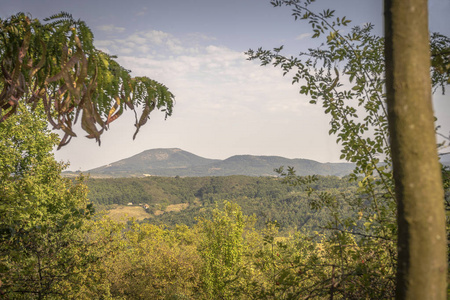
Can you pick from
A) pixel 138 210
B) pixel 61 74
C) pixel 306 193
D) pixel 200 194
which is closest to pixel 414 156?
pixel 61 74

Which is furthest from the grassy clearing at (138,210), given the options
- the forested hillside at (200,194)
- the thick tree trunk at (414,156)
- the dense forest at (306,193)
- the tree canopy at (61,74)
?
the thick tree trunk at (414,156)

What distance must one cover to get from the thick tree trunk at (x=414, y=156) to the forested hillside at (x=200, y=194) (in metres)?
102

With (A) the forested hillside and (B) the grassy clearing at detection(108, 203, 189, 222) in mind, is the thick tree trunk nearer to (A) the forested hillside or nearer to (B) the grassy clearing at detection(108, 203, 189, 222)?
(A) the forested hillside

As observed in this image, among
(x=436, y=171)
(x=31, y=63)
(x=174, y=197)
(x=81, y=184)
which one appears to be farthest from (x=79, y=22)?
(x=174, y=197)

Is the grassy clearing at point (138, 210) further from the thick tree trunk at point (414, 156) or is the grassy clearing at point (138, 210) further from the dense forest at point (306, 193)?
the thick tree trunk at point (414, 156)

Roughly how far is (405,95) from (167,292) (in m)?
16.9

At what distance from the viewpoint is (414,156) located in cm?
83

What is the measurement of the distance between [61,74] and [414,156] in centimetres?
169

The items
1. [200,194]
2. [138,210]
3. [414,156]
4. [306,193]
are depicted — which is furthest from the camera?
[200,194]

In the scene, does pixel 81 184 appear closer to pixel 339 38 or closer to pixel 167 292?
pixel 167 292

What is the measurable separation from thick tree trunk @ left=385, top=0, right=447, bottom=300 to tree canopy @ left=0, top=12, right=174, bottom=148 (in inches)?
58.0

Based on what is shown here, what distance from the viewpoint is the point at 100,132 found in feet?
5.76

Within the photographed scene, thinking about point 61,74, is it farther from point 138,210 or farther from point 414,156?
point 138,210

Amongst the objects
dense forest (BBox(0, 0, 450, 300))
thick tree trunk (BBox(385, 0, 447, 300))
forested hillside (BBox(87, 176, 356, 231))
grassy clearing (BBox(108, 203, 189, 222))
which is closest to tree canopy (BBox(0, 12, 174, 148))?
dense forest (BBox(0, 0, 450, 300))
